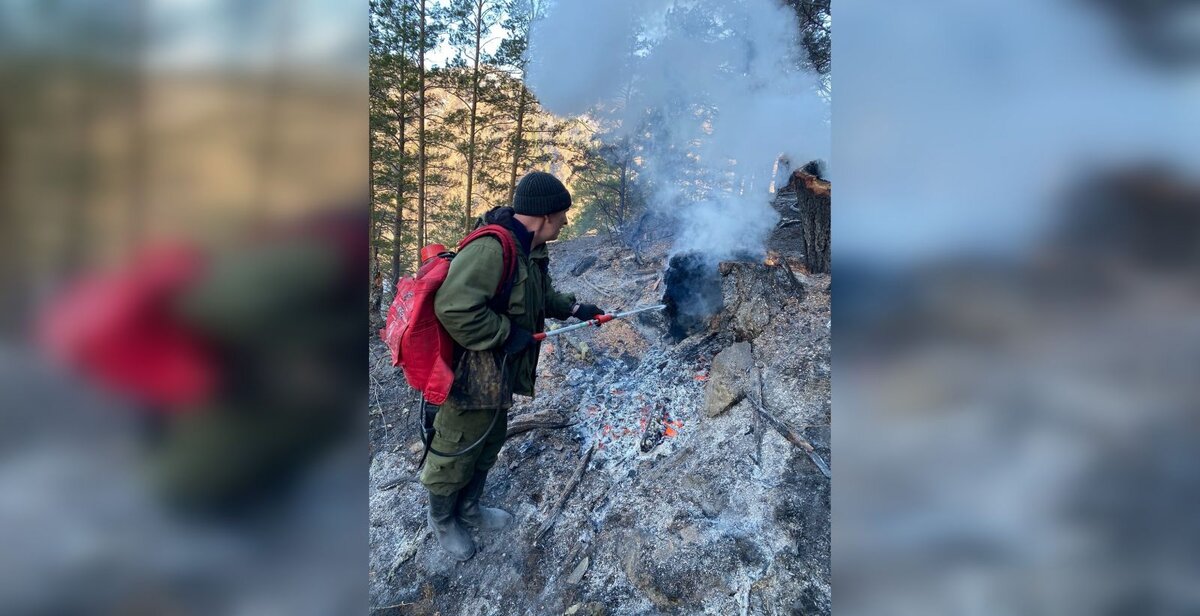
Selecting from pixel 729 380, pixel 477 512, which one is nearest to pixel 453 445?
pixel 477 512

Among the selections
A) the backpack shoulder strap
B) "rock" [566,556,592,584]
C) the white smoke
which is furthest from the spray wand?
"rock" [566,556,592,584]

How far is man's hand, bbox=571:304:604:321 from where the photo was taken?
278 cm

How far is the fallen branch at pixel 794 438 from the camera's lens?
2631 millimetres

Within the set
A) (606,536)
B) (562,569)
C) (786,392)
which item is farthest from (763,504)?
(562,569)

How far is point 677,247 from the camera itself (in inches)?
113

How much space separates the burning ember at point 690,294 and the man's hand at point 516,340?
33.2 inches

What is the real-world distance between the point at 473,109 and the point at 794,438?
2.39m

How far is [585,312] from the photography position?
2.79m

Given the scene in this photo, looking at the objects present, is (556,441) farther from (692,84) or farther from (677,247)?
(692,84)

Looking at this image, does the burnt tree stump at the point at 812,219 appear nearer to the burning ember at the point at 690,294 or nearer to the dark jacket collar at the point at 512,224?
the burning ember at the point at 690,294
